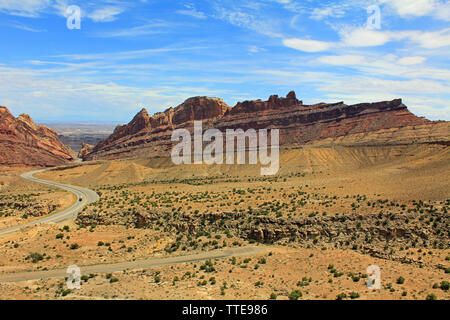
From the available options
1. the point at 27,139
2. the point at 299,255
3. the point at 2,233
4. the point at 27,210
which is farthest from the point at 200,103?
the point at 299,255

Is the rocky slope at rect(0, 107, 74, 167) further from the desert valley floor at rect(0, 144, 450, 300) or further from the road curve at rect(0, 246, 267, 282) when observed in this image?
the road curve at rect(0, 246, 267, 282)

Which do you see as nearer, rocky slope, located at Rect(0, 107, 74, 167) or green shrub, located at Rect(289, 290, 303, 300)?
green shrub, located at Rect(289, 290, 303, 300)

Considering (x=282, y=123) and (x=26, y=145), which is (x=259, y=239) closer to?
(x=282, y=123)

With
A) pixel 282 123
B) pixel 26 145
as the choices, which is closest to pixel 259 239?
pixel 282 123

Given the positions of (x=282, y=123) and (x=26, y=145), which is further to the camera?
(x=26, y=145)

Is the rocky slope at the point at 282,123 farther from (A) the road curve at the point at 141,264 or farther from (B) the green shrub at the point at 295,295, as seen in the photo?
(B) the green shrub at the point at 295,295

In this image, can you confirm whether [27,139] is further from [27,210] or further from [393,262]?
[393,262]

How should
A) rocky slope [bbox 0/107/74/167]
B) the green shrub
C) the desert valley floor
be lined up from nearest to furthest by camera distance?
the green shrub
the desert valley floor
rocky slope [bbox 0/107/74/167]

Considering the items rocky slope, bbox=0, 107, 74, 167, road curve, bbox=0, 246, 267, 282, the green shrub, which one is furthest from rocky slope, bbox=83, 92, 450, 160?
the green shrub
